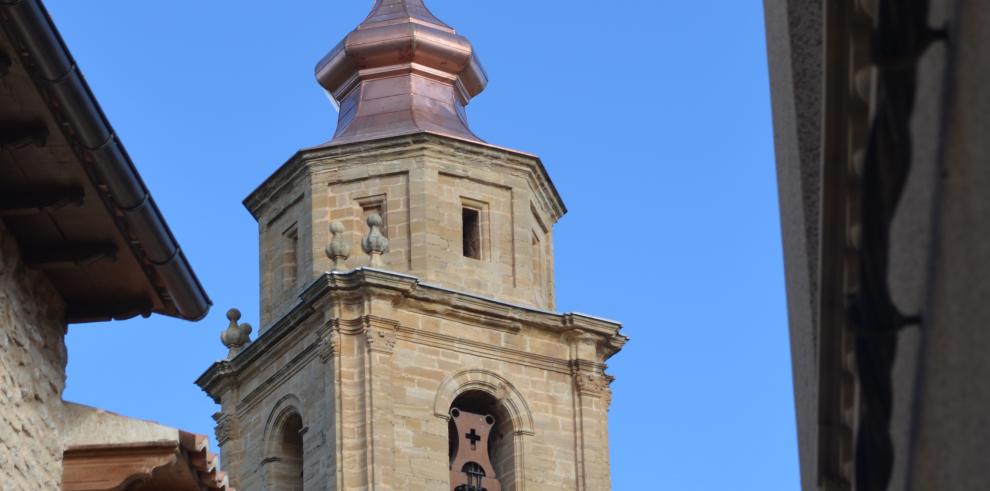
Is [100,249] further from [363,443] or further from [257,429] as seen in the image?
[257,429]

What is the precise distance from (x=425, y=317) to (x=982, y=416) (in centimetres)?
2727

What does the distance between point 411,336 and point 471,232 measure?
98.3 inches

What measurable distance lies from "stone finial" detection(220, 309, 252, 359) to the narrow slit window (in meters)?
3.57

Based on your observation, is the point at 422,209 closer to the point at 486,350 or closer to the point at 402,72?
the point at 486,350

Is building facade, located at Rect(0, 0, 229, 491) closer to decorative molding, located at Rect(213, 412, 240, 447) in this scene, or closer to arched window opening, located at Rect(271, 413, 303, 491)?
arched window opening, located at Rect(271, 413, 303, 491)

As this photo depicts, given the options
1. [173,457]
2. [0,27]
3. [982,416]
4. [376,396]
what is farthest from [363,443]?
[982,416]

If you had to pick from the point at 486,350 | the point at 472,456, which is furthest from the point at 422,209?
the point at 472,456

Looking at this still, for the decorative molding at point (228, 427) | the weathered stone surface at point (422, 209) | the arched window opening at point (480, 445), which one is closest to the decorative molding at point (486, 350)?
the arched window opening at point (480, 445)

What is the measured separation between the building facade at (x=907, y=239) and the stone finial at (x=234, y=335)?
2677 cm

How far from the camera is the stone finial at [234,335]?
33812 millimetres

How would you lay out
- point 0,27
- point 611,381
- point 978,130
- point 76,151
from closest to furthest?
1. point 978,130
2. point 0,27
3. point 76,151
4. point 611,381

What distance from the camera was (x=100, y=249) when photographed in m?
10.4

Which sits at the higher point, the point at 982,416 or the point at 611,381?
the point at 611,381

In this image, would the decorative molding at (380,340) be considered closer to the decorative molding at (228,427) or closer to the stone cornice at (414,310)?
the stone cornice at (414,310)
